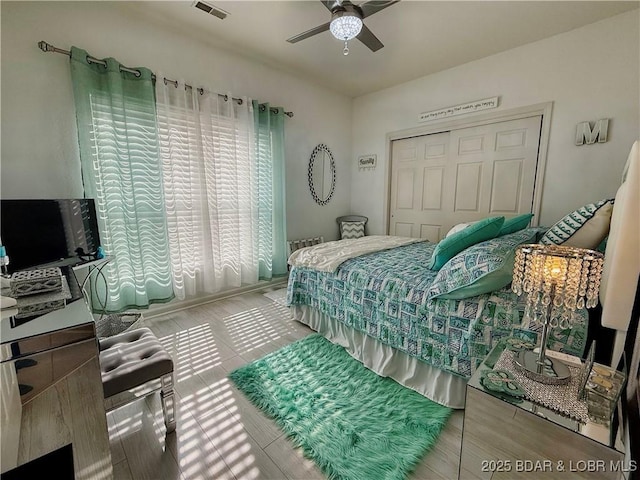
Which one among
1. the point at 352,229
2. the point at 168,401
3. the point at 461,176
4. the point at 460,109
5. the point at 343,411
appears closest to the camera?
the point at 168,401

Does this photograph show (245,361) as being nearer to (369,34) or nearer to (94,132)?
(94,132)

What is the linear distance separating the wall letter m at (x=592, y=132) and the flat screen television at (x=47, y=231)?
171 inches

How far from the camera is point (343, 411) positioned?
4.96 feet

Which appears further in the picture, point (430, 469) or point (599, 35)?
point (599, 35)

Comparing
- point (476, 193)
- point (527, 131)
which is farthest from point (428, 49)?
point (476, 193)

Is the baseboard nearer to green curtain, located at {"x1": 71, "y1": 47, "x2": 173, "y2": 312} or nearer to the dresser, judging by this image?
green curtain, located at {"x1": 71, "y1": 47, "x2": 173, "y2": 312}

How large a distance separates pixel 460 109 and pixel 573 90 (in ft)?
3.34

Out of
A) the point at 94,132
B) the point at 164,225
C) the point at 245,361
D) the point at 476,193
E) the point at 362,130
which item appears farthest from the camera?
the point at 362,130

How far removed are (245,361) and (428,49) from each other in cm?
356

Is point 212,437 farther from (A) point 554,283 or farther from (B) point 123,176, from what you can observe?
(B) point 123,176

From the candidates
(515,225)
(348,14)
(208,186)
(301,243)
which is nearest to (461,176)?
(515,225)

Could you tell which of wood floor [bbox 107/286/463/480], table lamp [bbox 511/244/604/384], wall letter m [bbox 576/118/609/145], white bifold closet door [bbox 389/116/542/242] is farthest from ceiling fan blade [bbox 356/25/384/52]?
wood floor [bbox 107/286/463/480]

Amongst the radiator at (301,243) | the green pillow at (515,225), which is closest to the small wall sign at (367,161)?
the radiator at (301,243)

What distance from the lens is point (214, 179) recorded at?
2.89 metres
